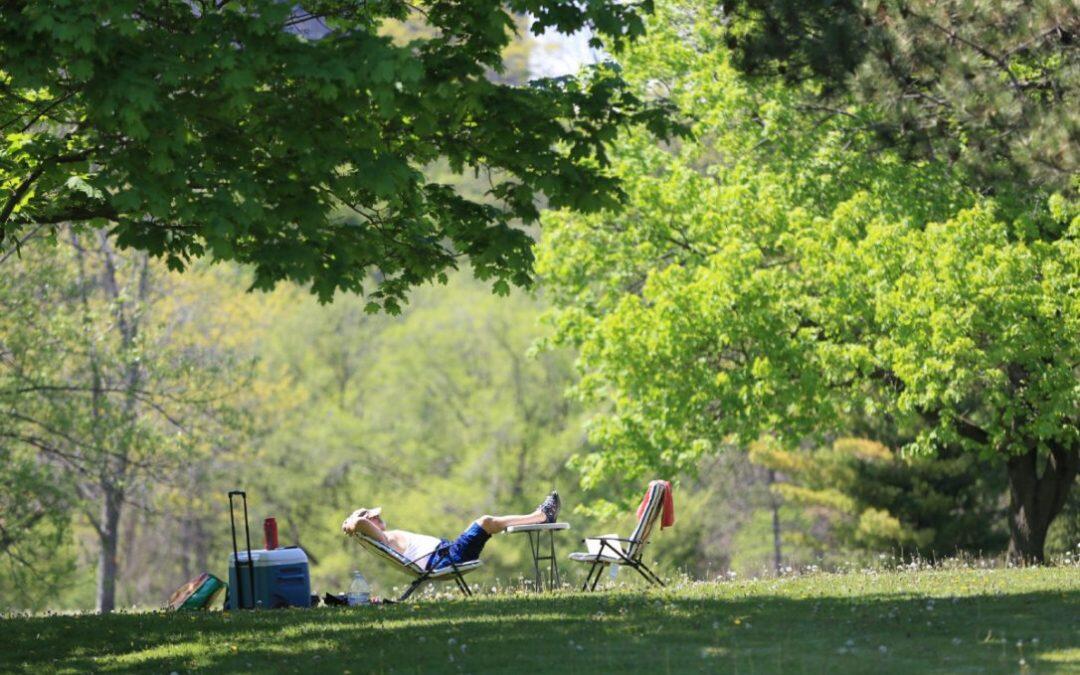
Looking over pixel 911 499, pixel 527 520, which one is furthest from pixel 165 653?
pixel 911 499

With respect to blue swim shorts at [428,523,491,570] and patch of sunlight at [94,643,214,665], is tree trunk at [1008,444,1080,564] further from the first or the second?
patch of sunlight at [94,643,214,665]

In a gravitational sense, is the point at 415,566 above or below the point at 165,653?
above

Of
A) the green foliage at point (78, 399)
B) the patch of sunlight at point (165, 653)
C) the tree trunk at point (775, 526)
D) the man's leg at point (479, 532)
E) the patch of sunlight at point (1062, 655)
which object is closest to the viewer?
the patch of sunlight at point (1062, 655)

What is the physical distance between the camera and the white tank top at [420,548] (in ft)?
40.3

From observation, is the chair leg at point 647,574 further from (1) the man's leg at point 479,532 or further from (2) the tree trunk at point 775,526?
(2) the tree trunk at point 775,526

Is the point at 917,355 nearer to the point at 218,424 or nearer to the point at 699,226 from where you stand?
the point at 699,226

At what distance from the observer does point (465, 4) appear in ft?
29.3

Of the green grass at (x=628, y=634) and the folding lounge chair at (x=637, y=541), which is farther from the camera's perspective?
the folding lounge chair at (x=637, y=541)

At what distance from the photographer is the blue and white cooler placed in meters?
11.6

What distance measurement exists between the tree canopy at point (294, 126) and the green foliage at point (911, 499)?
16.8m

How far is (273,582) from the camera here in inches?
460

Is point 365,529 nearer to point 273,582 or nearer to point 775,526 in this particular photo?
point 273,582

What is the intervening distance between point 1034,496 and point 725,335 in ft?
14.7

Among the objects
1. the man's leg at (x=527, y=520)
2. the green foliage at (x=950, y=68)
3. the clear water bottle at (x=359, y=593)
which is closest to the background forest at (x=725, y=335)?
the green foliage at (x=950, y=68)
